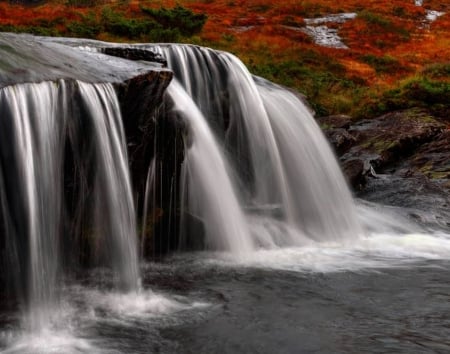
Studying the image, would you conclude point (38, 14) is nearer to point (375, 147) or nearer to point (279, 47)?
point (279, 47)

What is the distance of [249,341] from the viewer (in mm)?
4434

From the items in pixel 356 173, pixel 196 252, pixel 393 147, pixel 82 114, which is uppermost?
pixel 82 114

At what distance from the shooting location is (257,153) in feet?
30.5

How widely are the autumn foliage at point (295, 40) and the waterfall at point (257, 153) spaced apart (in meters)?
8.14

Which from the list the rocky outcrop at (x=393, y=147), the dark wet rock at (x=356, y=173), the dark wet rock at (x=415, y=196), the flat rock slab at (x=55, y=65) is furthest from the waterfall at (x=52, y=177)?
the rocky outcrop at (x=393, y=147)

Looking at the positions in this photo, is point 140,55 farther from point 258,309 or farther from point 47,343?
point 47,343

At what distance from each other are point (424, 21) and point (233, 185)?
32.8 meters

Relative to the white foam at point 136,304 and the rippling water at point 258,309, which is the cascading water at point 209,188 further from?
the white foam at point 136,304

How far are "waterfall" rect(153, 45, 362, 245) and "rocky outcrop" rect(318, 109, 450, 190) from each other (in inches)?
101

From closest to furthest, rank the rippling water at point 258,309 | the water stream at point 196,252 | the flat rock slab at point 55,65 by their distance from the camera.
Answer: the rippling water at point 258,309, the water stream at point 196,252, the flat rock slab at point 55,65

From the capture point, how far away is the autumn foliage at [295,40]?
64.0ft

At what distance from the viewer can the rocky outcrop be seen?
12.6 metres

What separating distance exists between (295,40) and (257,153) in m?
18.1

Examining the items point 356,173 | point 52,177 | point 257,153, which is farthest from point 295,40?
point 52,177
